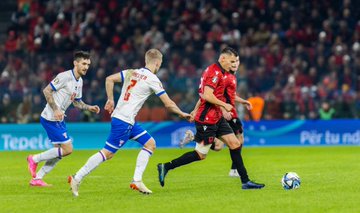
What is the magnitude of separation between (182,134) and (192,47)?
3984 millimetres

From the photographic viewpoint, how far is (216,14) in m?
31.4

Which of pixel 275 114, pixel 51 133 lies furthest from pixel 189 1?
pixel 51 133

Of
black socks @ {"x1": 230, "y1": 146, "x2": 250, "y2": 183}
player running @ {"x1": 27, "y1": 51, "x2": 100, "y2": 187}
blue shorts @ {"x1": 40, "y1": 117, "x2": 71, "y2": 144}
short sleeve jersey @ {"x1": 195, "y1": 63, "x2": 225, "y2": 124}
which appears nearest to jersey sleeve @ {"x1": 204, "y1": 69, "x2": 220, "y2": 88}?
short sleeve jersey @ {"x1": 195, "y1": 63, "x2": 225, "y2": 124}

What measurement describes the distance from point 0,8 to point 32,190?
77.0ft

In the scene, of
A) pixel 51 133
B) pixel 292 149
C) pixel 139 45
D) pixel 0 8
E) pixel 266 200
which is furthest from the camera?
pixel 0 8

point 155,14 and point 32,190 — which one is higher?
point 155,14

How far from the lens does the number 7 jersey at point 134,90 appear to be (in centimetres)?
1263

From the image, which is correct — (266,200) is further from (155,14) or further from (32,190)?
(155,14)

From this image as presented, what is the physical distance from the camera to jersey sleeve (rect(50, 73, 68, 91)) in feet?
46.3

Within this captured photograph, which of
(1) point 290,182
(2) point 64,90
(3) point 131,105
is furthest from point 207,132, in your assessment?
(2) point 64,90

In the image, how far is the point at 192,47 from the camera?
29.8 m

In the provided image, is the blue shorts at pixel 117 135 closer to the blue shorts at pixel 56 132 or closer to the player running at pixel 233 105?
the player running at pixel 233 105

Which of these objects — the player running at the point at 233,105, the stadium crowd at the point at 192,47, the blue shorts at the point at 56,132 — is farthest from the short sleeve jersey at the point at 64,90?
the stadium crowd at the point at 192,47

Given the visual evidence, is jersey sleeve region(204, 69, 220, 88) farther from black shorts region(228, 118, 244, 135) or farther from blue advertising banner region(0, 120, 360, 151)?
blue advertising banner region(0, 120, 360, 151)
